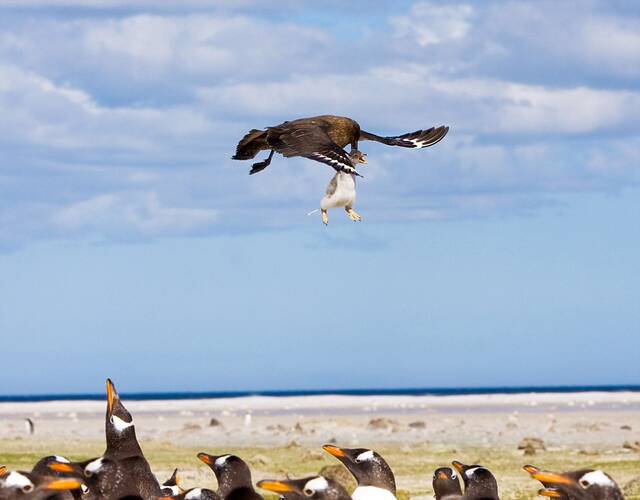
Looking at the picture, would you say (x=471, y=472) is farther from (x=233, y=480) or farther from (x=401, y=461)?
(x=401, y=461)

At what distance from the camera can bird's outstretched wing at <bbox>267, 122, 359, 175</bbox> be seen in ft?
48.9

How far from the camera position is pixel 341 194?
1448 centimetres

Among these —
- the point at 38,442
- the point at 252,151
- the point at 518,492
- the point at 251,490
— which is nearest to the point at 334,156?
the point at 252,151

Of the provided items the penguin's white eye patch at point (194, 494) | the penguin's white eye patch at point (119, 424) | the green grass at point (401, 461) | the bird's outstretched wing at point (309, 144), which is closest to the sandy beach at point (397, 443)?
the green grass at point (401, 461)

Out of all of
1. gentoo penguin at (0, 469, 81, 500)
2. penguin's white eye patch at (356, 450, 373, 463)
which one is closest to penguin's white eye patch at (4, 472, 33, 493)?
gentoo penguin at (0, 469, 81, 500)

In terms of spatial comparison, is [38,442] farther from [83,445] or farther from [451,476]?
[451,476]

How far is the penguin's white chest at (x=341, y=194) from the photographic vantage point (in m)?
14.5

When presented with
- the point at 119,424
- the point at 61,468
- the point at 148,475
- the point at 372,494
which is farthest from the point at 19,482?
the point at 372,494

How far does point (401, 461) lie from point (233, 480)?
17729 millimetres

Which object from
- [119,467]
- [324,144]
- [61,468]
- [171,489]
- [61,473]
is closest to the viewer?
[61,468]

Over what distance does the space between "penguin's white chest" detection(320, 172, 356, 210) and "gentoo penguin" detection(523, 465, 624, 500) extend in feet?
11.3

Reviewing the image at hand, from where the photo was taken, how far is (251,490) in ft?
44.2

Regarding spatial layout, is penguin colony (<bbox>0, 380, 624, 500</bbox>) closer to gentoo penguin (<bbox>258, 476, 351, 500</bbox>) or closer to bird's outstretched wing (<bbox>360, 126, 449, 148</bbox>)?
gentoo penguin (<bbox>258, 476, 351, 500</bbox>)

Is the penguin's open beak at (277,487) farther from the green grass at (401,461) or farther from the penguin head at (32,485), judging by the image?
the green grass at (401,461)
